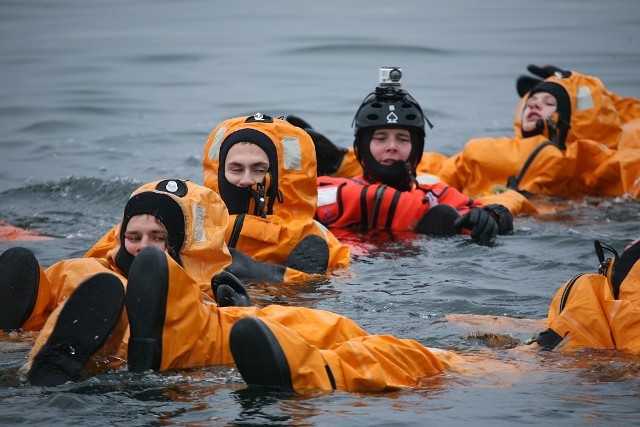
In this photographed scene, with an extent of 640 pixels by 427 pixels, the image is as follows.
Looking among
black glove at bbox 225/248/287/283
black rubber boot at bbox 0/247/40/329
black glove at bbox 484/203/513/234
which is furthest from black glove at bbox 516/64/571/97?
black rubber boot at bbox 0/247/40/329

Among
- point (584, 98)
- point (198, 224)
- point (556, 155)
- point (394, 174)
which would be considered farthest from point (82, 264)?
point (584, 98)

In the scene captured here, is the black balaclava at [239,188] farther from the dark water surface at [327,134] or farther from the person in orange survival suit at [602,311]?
the person in orange survival suit at [602,311]

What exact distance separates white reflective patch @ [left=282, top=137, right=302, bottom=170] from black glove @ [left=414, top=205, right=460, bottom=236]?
169cm

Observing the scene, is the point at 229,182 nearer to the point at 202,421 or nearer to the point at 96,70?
the point at 202,421

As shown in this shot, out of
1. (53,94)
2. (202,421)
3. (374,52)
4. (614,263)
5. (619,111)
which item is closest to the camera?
(202,421)

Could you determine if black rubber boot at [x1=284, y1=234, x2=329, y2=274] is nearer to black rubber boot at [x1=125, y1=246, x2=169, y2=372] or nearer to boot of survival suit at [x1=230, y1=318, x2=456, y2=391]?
boot of survival suit at [x1=230, y1=318, x2=456, y2=391]

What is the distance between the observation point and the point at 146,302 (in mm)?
5215

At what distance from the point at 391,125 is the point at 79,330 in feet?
16.2

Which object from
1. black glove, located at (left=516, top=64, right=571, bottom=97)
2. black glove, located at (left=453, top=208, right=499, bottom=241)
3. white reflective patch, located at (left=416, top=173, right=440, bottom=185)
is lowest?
black glove, located at (left=453, top=208, right=499, bottom=241)

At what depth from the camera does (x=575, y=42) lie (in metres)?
22.2

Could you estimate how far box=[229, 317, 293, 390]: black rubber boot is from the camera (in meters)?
5.03

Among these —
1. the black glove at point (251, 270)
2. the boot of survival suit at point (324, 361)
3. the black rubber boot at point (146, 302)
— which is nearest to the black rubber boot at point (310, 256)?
the black glove at point (251, 270)

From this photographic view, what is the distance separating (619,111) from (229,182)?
20.6 ft

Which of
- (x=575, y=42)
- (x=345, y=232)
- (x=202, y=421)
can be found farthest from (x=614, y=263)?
(x=575, y=42)
